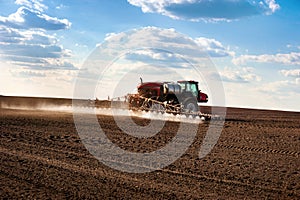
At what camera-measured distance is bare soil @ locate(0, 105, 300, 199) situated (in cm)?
754

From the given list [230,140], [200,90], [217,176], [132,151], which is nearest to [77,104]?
[200,90]

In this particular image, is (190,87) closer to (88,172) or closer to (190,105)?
(190,105)

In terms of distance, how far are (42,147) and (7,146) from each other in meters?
1.04

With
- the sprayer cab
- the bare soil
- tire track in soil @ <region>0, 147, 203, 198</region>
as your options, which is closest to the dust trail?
the sprayer cab

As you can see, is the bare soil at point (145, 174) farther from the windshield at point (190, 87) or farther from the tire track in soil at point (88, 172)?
the windshield at point (190, 87)

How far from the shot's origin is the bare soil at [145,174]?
7.54m

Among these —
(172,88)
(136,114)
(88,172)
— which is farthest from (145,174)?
(136,114)

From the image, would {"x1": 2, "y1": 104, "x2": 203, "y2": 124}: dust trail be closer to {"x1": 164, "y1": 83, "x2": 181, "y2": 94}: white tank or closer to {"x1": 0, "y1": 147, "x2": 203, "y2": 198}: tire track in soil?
{"x1": 164, "y1": 83, "x2": 181, "y2": 94}: white tank

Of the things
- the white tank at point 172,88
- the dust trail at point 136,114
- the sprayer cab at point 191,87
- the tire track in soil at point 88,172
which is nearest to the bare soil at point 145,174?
the tire track in soil at point 88,172

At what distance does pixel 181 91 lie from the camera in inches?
944

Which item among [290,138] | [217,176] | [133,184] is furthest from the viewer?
[290,138]

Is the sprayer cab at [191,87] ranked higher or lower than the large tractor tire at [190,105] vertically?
higher

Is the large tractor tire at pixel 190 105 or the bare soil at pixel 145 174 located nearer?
the bare soil at pixel 145 174

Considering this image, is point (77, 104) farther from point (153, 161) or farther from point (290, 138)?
point (153, 161)
